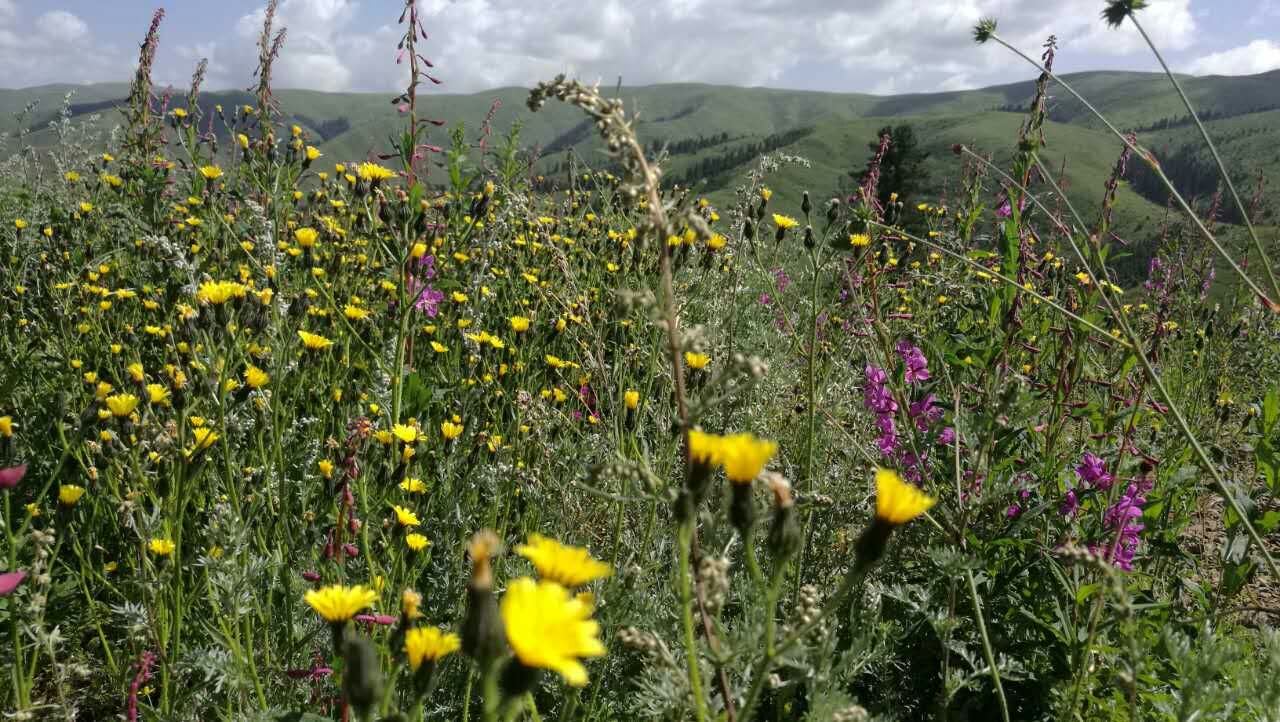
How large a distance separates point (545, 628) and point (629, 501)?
1.27 meters

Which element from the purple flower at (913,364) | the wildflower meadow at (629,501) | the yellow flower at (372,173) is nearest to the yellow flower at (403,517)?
the wildflower meadow at (629,501)

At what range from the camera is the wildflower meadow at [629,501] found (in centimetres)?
128

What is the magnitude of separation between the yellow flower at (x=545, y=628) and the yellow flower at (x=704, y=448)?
33 centimetres

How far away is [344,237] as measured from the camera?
537cm

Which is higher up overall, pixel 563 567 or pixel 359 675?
pixel 563 567

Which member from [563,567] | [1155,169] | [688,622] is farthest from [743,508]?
[1155,169]

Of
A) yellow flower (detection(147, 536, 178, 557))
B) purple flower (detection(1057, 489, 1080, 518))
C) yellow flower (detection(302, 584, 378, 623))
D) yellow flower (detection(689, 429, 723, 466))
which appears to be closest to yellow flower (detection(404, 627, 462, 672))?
yellow flower (detection(302, 584, 378, 623))

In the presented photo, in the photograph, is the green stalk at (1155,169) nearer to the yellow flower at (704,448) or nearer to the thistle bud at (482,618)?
the yellow flower at (704,448)

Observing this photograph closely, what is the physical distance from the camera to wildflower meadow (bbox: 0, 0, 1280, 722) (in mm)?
1283

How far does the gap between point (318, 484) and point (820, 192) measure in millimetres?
106732

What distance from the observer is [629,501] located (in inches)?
82.7

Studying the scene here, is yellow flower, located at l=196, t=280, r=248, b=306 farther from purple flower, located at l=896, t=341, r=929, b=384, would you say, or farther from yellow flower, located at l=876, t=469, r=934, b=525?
purple flower, located at l=896, t=341, r=929, b=384

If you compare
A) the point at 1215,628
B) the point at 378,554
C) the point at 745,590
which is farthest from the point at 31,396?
the point at 1215,628

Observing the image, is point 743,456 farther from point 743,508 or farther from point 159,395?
point 159,395
